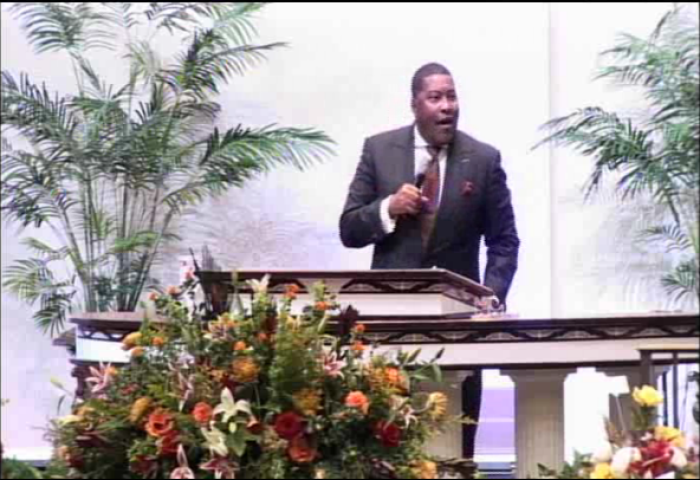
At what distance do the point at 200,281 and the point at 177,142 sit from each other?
5482 millimetres

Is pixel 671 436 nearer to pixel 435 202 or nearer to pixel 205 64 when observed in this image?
pixel 435 202

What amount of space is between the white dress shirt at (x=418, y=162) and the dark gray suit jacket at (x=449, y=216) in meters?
0.03

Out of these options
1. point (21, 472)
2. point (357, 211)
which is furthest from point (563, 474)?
point (357, 211)

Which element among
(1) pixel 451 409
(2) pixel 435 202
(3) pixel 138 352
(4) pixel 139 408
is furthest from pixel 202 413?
(2) pixel 435 202

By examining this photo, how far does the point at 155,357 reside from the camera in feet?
10.1

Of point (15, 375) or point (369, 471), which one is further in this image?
point (15, 375)

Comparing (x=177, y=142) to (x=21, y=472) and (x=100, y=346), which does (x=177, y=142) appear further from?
(x=21, y=472)

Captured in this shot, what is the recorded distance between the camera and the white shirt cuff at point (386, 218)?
22.0 ft

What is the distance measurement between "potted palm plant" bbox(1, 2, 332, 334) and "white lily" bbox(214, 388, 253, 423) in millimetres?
5452

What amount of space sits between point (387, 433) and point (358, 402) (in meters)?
0.11

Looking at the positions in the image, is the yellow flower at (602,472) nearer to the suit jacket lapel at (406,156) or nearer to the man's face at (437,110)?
the suit jacket lapel at (406,156)

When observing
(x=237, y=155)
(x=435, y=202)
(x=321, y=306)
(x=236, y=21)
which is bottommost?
(x=321, y=306)

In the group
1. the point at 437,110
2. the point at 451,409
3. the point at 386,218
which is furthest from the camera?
the point at 437,110

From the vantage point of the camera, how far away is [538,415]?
4.79m
